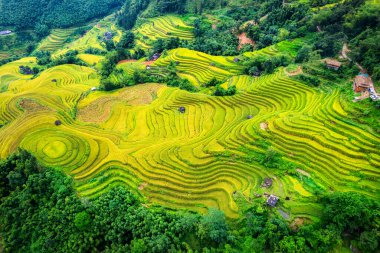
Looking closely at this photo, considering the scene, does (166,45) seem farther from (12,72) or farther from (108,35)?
(12,72)

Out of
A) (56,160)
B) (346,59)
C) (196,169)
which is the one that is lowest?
(56,160)

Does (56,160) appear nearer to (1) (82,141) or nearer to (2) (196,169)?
(1) (82,141)

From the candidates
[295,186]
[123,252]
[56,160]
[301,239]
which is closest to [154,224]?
[123,252]

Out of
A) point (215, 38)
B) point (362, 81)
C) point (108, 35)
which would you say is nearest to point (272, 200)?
point (362, 81)

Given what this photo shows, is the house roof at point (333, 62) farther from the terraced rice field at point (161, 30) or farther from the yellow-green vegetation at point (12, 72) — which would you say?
the yellow-green vegetation at point (12, 72)

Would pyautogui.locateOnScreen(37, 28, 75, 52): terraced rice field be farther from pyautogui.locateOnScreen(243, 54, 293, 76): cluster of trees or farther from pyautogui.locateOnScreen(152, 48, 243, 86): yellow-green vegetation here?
pyautogui.locateOnScreen(243, 54, 293, 76): cluster of trees

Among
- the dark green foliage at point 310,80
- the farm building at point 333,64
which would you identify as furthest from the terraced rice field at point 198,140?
the farm building at point 333,64
